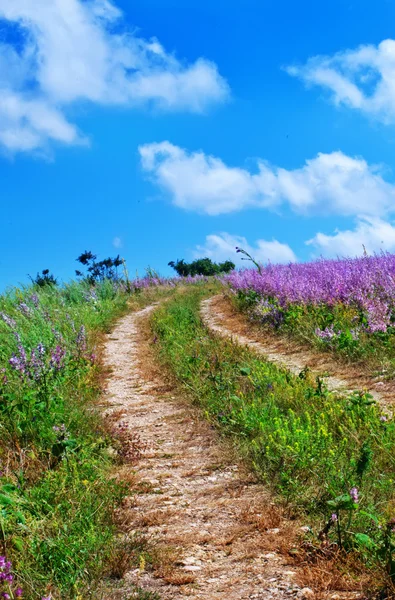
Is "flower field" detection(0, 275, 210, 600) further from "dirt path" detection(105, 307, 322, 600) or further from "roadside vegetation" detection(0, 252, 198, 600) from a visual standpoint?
"dirt path" detection(105, 307, 322, 600)

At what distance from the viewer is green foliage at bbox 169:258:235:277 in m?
Answer: 44.8

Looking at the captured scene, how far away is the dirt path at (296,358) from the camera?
27.6ft

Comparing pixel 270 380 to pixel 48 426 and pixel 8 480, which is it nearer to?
pixel 48 426

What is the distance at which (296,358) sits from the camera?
36.6ft

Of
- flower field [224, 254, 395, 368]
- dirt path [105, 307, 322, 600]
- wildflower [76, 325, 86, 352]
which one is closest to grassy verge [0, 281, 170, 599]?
dirt path [105, 307, 322, 600]

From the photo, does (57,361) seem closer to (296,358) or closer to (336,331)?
(296,358)

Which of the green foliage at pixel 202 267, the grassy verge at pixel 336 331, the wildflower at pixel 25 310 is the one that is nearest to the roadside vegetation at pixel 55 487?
the wildflower at pixel 25 310

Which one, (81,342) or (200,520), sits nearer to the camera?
(200,520)

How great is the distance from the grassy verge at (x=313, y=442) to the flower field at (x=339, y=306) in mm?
1827

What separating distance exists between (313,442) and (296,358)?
5.61 metres

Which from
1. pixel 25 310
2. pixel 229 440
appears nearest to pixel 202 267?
pixel 25 310

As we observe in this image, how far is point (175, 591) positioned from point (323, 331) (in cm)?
830

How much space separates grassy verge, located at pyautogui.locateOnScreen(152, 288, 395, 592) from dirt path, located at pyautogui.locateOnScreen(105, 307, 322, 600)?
0.28 m

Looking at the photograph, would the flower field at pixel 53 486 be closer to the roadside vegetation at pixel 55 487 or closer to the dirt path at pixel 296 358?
the roadside vegetation at pixel 55 487
